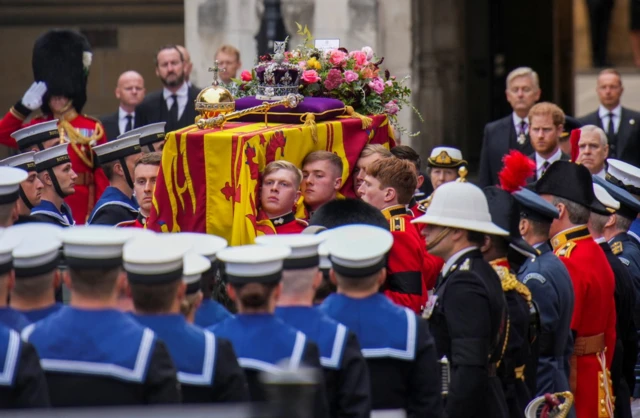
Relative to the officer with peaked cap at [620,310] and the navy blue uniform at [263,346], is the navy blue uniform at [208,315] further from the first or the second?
the officer with peaked cap at [620,310]

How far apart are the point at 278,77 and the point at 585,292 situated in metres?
2.11

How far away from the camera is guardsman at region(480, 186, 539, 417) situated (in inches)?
232

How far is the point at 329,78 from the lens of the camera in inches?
315

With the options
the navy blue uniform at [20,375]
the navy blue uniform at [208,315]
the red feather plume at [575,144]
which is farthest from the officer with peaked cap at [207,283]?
the red feather plume at [575,144]

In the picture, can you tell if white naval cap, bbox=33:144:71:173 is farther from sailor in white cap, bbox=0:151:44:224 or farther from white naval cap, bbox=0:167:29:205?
white naval cap, bbox=0:167:29:205

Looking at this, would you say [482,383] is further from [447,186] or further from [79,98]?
[79,98]

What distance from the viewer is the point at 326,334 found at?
4.86 metres

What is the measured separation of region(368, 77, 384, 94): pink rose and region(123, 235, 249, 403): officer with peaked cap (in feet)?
12.2

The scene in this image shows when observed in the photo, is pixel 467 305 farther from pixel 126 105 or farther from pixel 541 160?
pixel 126 105

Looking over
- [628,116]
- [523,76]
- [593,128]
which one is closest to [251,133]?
[593,128]

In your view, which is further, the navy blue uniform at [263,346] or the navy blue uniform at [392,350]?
the navy blue uniform at [392,350]

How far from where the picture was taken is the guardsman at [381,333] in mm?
5086

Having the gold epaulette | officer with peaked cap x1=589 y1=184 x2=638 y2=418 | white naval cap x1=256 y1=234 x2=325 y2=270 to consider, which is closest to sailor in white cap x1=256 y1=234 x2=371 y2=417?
white naval cap x1=256 y1=234 x2=325 y2=270

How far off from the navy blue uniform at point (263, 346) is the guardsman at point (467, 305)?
95 centimetres
